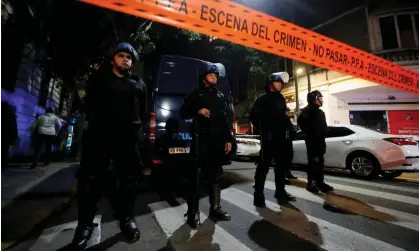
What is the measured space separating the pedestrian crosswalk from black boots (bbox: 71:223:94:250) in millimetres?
188

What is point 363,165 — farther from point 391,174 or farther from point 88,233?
point 88,233

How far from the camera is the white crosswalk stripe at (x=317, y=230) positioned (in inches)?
96.3

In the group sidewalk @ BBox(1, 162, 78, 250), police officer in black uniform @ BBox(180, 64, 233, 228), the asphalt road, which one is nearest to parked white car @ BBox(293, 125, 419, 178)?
the asphalt road

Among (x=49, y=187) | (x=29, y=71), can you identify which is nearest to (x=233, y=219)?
(x=49, y=187)

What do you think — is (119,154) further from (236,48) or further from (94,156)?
(236,48)

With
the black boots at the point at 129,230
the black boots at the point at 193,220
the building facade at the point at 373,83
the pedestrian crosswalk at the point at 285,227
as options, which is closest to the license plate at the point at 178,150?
the pedestrian crosswalk at the point at 285,227

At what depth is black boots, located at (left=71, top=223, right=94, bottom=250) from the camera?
7.64ft

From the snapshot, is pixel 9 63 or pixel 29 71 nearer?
pixel 9 63

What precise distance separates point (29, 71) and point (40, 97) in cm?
225

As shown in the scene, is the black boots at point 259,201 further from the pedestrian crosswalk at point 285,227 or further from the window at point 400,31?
the window at point 400,31

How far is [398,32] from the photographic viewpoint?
14.9 meters

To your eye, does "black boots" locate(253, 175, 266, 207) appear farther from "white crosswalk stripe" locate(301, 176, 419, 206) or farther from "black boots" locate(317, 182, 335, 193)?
"white crosswalk stripe" locate(301, 176, 419, 206)

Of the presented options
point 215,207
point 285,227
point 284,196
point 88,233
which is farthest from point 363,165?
point 88,233

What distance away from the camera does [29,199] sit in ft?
13.4
